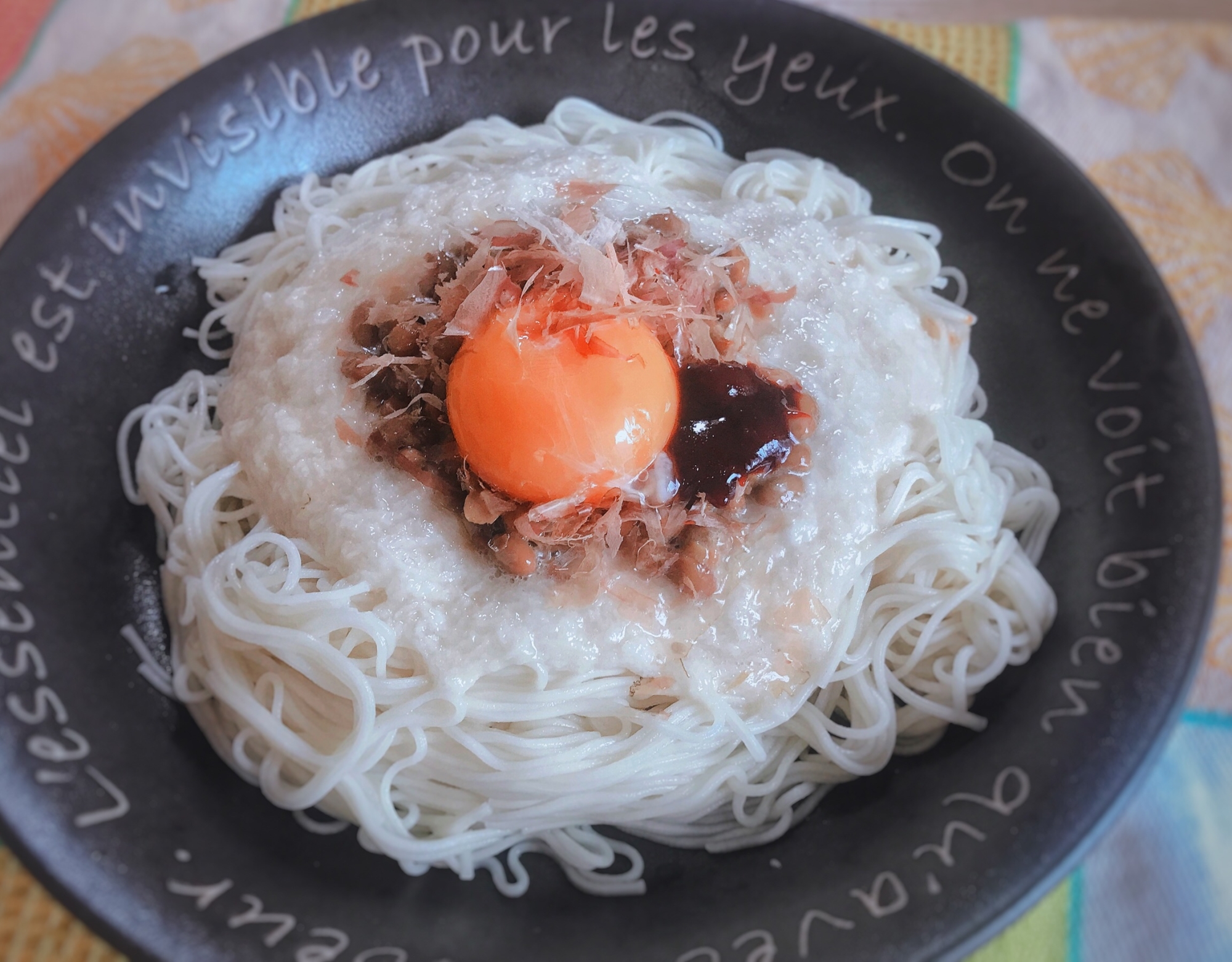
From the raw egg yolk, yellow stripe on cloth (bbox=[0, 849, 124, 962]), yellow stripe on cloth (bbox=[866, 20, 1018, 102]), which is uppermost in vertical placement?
yellow stripe on cloth (bbox=[866, 20, 1018, 102])

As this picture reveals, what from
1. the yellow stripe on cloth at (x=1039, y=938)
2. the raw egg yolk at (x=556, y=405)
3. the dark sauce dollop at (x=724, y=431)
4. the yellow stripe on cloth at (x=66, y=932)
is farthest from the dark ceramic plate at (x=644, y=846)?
the raw egg yolk at (x=556, y=405)

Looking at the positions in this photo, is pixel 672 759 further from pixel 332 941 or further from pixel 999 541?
pixel 999 541

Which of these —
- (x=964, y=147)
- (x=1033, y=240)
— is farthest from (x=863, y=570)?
(x=964, y=147)

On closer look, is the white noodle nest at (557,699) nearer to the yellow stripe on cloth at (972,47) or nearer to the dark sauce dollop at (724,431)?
the dark sauce dollop at (724,431)

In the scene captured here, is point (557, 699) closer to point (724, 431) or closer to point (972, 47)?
point (724, 431)

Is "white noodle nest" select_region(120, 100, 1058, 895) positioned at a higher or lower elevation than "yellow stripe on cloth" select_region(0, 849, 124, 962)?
higher

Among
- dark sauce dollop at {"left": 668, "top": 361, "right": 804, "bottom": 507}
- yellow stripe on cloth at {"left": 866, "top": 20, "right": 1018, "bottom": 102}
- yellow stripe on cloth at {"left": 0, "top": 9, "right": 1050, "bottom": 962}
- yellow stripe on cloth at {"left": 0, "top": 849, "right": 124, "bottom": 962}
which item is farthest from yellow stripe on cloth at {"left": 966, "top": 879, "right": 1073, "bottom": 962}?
yellow stripe on cloth at {"left": 866, "top": 20, "right": 1018, "bottom": 102}

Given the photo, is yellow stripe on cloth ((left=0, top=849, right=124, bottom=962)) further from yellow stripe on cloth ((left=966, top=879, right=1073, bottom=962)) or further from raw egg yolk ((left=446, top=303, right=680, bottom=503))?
yellow stripe on cloth ((left=966, top=879, right=1073, bottom=962))
